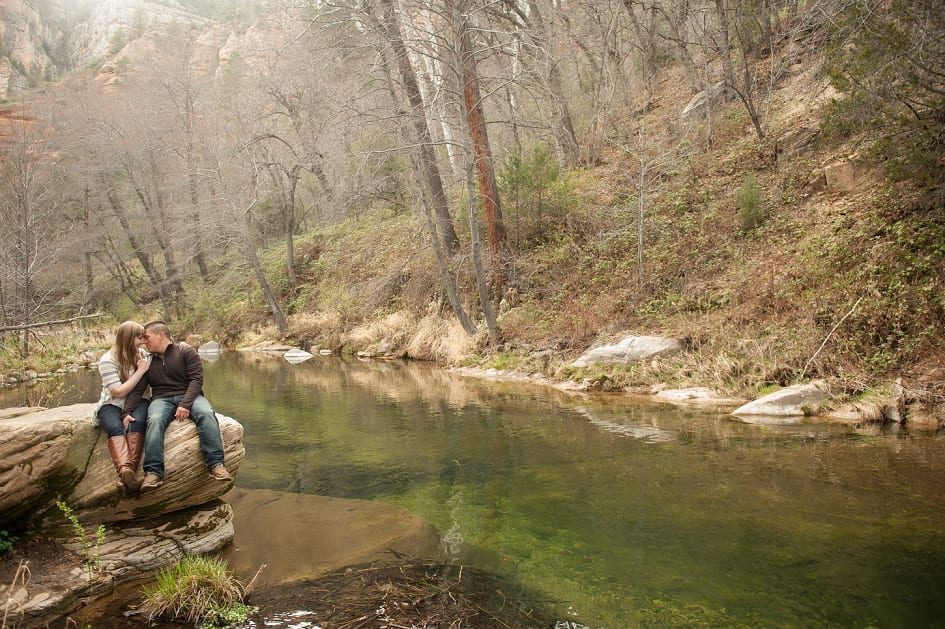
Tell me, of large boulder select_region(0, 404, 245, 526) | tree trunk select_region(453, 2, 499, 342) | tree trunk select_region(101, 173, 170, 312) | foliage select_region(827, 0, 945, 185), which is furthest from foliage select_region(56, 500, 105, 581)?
tree trunk select_region(101, 173, 170, 312)

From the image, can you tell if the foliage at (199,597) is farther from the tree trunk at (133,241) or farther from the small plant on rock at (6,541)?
the tree trunk at (133,241)

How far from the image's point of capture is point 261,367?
64.8ft

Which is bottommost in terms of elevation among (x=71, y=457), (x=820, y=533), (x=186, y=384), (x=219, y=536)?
(x=820, y=533)

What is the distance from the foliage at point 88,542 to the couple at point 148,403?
0.45 meters

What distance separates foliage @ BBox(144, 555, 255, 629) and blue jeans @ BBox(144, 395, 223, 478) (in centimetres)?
110

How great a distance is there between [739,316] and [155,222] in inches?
1125

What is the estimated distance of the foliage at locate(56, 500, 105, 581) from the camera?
15.3 ft

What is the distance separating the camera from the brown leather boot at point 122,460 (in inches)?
202

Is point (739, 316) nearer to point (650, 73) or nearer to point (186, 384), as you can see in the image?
point (186, 384)

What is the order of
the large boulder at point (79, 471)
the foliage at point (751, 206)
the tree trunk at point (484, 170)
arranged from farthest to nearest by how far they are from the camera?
the tree trunk at point (484, 170), the foliage at point (751, 206), the large boulder at point (79, 471)

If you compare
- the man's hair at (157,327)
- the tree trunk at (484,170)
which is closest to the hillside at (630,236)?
the tree trunk at (484,170)

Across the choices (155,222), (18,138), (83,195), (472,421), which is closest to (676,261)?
(472,421)

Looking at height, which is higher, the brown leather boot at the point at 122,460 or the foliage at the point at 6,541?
the brown leather boot at the point at 122,460

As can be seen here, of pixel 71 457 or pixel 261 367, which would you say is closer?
pixel 71 457
